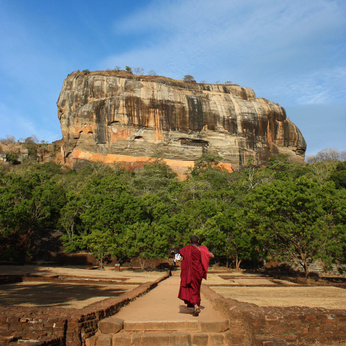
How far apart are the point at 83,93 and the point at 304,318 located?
4528 cm

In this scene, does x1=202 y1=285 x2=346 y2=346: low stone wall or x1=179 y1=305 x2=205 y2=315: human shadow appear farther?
x1=179 y1=305 x2=205 y2=315: human shadow

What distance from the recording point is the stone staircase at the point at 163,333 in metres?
4.77

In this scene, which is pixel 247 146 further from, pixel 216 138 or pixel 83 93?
pixel 83 93

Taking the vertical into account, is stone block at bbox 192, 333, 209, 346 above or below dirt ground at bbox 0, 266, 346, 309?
above

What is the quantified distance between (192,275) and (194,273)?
5 cm

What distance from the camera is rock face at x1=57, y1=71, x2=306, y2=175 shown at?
4478 cm

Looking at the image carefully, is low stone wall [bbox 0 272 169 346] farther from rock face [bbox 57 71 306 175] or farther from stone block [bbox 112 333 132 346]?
rock face [bbox 57 71 306 175]

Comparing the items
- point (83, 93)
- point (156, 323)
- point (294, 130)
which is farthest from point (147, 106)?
point (156, 323)

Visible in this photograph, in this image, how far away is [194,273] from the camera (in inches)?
228

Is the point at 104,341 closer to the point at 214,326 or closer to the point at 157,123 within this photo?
the point at 214,326

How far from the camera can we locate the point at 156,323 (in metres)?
5.12

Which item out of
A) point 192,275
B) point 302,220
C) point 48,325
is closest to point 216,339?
point 192,275

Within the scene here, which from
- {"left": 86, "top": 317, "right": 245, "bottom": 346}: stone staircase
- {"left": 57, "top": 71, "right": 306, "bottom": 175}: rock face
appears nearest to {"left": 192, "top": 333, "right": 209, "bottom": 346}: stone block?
{"left": 86, "top": 317, "right": 245, "bottom": 346}: stone staircase

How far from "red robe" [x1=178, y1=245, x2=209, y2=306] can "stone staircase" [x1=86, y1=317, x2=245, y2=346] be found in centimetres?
48
